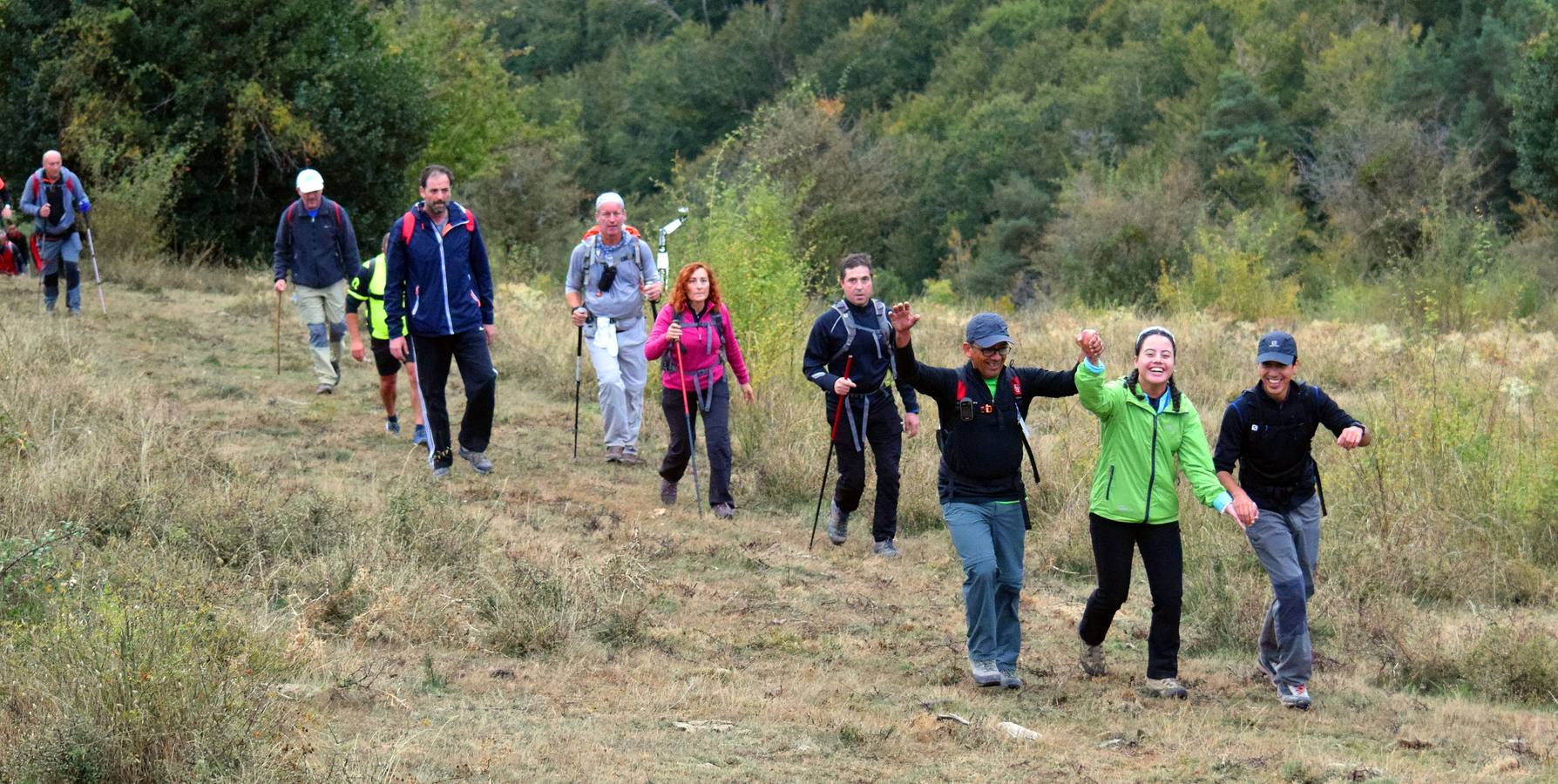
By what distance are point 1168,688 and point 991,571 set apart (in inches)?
36.1

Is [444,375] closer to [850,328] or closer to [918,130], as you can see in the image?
[850,328]

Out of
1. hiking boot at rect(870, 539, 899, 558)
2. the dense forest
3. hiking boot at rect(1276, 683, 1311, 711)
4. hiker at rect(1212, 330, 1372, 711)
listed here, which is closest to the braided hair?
hiker at rect(1212, 330, 1372, 711)

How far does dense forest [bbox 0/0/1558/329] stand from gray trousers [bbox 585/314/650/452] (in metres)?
3.85

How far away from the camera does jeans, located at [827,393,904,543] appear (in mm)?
9938

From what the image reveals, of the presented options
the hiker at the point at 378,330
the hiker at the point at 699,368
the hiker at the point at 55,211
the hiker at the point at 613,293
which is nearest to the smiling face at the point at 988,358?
the hiker at the point at 699,368

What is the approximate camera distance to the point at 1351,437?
274 inches

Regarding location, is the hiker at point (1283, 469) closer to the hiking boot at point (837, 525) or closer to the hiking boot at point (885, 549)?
the hiking boot at point (885, 549)

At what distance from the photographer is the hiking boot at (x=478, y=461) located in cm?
1143

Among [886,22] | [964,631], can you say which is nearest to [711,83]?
[886,22]

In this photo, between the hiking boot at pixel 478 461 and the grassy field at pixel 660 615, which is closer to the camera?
the grassy field at pixel 660 615

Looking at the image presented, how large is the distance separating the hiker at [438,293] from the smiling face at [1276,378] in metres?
5.19

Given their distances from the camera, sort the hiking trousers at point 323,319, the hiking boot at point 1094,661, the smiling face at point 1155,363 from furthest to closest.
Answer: the hiking trousers at point 323,319
the hiking boot at point 1094,661
the smiling face at point 1155,363

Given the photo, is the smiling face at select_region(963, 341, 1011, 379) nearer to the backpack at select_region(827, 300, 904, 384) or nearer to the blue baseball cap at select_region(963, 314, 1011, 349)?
the blue baseball cap at select_region(963, 314, 1011, 349)

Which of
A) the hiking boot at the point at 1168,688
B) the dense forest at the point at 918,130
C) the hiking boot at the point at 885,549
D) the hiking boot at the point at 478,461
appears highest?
the dense forest at the point at 918,130
